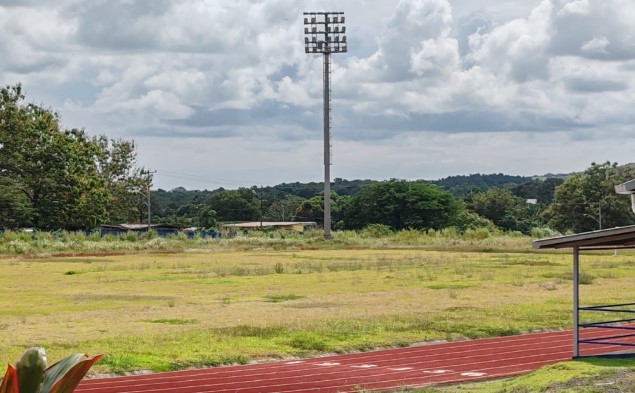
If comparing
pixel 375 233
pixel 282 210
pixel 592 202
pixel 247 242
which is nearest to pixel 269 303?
pixel 247 242

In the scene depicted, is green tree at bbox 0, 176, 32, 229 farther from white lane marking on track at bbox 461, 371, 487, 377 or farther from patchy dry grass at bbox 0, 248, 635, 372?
white lane marking on track at bbox 461, 371, 487, 377

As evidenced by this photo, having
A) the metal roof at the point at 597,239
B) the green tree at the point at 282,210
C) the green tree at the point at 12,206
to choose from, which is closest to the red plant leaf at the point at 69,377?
the metal roof at the point at 597,239

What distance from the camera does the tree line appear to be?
3255 inches

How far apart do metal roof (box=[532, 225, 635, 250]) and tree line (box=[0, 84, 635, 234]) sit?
69260mm

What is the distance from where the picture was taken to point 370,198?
115438 mm

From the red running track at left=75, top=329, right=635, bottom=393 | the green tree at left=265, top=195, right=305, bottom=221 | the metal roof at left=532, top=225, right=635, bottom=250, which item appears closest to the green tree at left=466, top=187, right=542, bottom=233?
the green tree at left=265, top=195, right=305, bottom=221

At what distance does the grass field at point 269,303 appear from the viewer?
68.6ft

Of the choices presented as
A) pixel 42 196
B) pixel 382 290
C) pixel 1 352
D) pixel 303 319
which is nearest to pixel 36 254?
pixel 42 196

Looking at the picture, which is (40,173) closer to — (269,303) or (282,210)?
(269,303)

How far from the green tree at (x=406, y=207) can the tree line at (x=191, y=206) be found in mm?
116

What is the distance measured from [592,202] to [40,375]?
3982 inches

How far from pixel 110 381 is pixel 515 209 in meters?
118

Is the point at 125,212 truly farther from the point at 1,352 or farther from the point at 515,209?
the point at 1,352

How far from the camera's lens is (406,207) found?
112m
